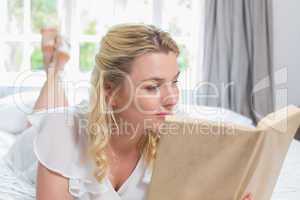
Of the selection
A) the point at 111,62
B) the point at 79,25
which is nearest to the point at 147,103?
the point at 111,62

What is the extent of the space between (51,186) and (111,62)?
1.27 feet

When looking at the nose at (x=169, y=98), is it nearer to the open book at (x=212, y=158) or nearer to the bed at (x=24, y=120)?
the open book at (x=212, y=158)

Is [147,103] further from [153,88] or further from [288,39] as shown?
[288,39]

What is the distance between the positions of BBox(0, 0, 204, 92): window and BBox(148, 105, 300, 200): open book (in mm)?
2322

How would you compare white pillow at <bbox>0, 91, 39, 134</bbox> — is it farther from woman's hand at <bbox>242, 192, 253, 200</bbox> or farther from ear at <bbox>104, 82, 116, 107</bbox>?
woman's hand at <bbox>242, 192, 253, 200</bbox>

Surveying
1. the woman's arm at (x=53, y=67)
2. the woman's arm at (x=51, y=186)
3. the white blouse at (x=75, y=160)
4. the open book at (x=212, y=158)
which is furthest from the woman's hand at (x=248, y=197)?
the woman's arm at (x=53, y=67)

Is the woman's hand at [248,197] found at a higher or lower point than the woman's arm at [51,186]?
higher

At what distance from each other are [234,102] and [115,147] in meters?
1.89

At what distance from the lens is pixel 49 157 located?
1225 millimetres

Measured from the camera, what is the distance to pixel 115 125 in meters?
1.26

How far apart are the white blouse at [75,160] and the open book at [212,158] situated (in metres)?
0.39

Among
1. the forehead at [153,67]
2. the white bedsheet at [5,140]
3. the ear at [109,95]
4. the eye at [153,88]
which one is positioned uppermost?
the forehead at [153,67]

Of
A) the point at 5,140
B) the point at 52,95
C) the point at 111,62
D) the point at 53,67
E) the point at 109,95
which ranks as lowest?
the point at 5,140

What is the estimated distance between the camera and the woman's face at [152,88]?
1.11 metres
